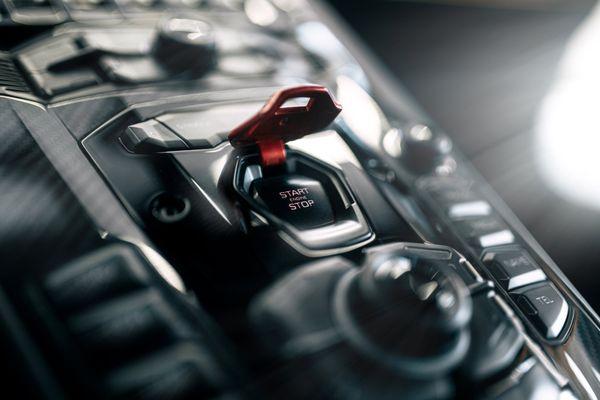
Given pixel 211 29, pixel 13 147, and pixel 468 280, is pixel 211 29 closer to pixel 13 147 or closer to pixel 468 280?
pixel 13 147

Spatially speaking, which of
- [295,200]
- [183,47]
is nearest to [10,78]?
[183,47]

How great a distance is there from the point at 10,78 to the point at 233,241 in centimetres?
26

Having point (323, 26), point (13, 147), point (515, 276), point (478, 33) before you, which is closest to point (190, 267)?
point (13, 147)

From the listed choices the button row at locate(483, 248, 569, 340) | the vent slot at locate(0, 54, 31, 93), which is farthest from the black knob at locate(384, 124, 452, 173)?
the vent slot at locate(0, 54, 31, 93)

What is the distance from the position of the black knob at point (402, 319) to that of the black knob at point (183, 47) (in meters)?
0.31

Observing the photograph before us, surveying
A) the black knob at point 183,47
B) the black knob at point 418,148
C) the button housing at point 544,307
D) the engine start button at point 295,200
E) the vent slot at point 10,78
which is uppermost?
the vent slot at point 10,78

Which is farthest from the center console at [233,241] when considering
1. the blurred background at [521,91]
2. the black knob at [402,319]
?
the blurred background at [521,91]

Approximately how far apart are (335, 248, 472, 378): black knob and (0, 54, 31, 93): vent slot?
1.09ft

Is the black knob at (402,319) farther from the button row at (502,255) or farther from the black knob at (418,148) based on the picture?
the black knob at (418,148)

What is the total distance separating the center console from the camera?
32 centimetres

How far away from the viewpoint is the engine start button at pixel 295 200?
0.43 meters

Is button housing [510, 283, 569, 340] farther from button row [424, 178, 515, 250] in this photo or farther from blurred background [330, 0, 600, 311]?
blurred background [330, 0, 600, 311]

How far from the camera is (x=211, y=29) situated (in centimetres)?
57

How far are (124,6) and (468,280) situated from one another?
0.48 metres
